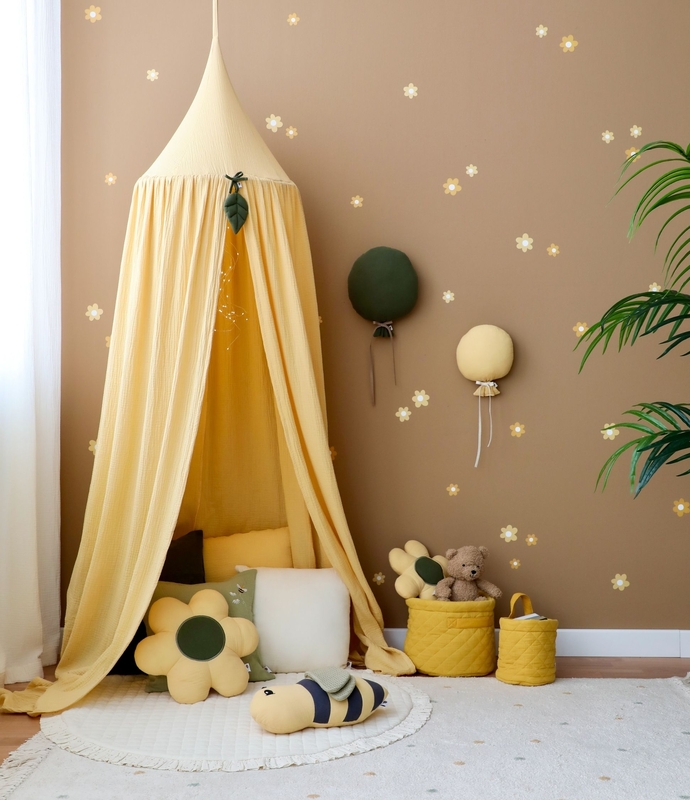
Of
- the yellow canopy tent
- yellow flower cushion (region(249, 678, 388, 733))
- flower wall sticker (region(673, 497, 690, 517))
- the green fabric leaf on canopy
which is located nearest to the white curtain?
the yellow canopy tent

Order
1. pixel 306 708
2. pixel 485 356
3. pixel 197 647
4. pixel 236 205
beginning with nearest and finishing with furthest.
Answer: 1. pixel 306 708
2. pixel 197 647
3. pixel 236 205
4. pixel 485 356

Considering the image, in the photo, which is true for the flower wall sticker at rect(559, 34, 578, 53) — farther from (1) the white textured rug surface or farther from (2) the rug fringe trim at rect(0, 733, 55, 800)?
(2) the rug fringe trim at rect(0, 733, 55, 800)

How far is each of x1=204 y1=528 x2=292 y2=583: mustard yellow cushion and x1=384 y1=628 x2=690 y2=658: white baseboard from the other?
1.04 m

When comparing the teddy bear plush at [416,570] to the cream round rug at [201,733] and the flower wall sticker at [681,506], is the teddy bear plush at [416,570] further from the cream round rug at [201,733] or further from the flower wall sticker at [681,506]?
the flower wall sticker at [681,506]

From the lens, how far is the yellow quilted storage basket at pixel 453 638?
2602 mm

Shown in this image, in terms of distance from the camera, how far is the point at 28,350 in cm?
261

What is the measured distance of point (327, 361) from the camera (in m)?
2.97

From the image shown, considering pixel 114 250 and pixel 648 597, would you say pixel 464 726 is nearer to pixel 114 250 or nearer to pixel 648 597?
pixel 648 597

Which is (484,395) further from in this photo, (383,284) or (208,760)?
(208,760)

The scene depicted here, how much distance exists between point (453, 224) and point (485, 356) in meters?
0.52

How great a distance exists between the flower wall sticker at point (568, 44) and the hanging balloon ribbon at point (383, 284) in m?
0.96

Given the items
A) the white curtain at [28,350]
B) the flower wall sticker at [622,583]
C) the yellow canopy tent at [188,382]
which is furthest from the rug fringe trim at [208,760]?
the flower wall sticker at [622,583]

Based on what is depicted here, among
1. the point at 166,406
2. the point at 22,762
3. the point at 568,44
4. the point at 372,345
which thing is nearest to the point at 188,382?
the point at 166,406

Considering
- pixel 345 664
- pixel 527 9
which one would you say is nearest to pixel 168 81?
pixel 527 9
